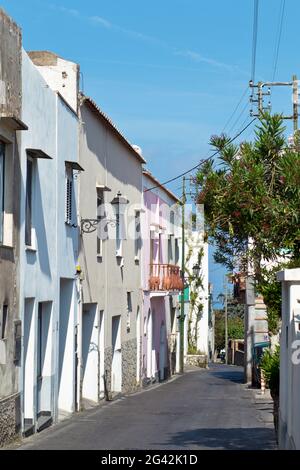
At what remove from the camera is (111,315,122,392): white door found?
92.5ft

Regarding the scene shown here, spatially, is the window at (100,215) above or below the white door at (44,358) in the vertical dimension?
above

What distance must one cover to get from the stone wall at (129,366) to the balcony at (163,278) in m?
4.53

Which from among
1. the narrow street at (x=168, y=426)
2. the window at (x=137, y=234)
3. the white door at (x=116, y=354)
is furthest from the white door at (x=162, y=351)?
the white door at (x=116, y=354)

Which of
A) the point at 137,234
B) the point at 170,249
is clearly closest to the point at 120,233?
the point at 137,234

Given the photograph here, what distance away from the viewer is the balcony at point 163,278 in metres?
36.1

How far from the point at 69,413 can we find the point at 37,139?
6704 millimetres

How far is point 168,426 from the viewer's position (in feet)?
59.5

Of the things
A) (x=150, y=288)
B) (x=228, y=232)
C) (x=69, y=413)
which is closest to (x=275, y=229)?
(x=228, y=232)

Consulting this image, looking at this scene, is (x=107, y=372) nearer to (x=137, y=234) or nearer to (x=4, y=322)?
(x=137, y=234)

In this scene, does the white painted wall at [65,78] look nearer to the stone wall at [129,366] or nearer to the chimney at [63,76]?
the chimney at [63,76]

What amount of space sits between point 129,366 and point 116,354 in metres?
2.32

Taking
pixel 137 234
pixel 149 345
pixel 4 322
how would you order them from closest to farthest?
pixel 4 322 → pixel 137 234 → pixel 149 345
